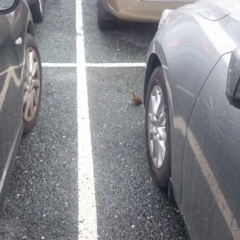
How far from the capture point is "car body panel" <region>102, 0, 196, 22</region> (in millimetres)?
4539

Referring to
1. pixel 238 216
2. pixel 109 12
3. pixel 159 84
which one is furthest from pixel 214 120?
pixel 109 12

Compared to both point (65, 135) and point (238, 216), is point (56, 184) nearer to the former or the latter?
point (65, 135)

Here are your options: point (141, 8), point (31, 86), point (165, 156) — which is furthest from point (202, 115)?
point (141, 8)

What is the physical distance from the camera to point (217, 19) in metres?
2.06

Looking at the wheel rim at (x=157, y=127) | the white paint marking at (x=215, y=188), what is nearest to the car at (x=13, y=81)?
the wheel rim at (x=157, y=127)

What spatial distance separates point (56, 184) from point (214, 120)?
4.93ft

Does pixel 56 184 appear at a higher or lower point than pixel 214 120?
lower

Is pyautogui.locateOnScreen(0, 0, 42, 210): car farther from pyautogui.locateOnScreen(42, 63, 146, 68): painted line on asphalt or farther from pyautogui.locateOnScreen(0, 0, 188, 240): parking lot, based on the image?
pyautogui.locateOnScreen(42, 63, 146, 68): painted line on asphalt

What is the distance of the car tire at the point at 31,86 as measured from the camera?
10.2ft

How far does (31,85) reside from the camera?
10.6 feet

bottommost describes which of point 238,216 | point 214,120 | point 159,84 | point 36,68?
point 36,68

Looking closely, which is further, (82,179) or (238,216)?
(82,179)

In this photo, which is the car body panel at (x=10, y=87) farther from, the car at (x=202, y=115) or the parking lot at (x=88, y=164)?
the car at (x=202, y=115)

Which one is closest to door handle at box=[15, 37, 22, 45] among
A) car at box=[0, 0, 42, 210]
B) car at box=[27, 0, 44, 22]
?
car at box=[0, 0, 42, 210]
